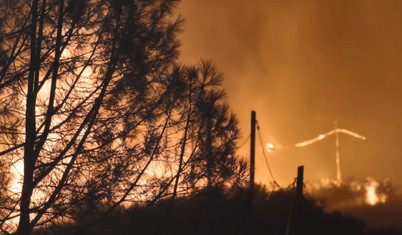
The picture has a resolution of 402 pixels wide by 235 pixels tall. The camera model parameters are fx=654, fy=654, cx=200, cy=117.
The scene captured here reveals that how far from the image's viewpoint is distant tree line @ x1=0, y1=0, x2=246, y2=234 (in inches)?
358

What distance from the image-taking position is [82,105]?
30.6 ft

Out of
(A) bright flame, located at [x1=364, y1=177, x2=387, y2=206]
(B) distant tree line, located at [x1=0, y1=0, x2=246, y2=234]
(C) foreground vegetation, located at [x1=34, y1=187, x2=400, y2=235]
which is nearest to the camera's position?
(B) distant tree line, located at [x1=0, y1=0, x2=246, y2=234]

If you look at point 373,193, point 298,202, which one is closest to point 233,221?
point 298,202

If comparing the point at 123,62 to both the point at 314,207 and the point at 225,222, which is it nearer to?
the point at 225,222

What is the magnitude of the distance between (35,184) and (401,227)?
13.2m

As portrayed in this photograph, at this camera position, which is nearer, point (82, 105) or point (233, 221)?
point (82, 105)

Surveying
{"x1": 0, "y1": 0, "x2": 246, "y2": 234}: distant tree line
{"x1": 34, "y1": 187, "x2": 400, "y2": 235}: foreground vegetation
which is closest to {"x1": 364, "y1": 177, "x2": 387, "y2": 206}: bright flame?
{"x1": 34, "y1": 187, "x2": 400, "y2": 235}: foreground vegetation

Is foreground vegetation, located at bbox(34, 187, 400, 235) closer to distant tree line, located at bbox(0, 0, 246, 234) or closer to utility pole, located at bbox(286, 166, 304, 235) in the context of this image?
utility pole, located at bbox(286, 166, 304, 235)

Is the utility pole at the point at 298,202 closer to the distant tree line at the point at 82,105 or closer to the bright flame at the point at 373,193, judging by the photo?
the distant tree line at the point at 82,105

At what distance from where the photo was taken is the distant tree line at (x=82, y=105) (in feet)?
29.8

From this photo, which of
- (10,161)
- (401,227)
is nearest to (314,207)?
(401,227)

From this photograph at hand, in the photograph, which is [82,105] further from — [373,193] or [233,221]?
[373,193]

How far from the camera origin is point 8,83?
352 inches

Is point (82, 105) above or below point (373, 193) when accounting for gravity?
below
